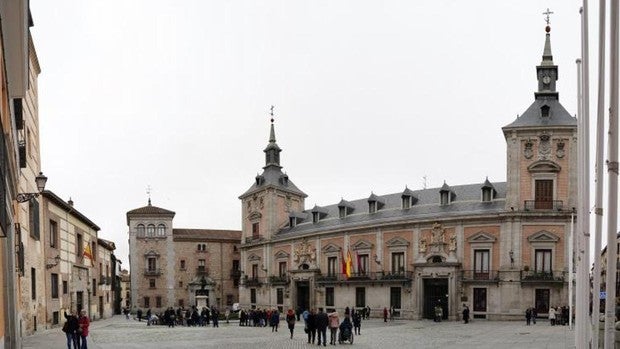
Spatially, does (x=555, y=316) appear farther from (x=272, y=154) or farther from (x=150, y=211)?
(x=150, y=211)

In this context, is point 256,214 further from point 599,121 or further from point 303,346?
point 599,121

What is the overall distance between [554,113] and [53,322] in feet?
111

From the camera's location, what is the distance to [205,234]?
233 ft

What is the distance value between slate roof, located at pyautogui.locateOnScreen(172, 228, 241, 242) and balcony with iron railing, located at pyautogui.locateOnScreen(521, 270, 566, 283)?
41.1 metres

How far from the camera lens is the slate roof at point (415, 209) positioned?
→ 1668 inches

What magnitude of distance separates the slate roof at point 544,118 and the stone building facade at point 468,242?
2.8 inches

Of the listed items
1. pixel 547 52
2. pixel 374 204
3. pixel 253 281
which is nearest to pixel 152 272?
pixel 253 281

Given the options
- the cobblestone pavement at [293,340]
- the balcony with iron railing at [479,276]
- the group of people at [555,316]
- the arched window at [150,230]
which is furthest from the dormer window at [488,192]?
the arched window at [150,230]

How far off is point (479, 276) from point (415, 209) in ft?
29.3

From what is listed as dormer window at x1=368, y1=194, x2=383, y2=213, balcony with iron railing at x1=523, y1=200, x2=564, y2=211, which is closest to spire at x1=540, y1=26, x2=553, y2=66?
balcony with iron railing at x1=523, y1=200, x2=564, y2=211

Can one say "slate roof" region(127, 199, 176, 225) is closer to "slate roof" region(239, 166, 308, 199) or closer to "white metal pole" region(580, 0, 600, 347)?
"slate roof" region(239, 166, 308, 199)

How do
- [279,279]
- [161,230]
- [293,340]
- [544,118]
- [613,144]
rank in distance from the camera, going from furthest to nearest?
[161,230] → [279,279] → [544,118] → [293,340] → [613,144]

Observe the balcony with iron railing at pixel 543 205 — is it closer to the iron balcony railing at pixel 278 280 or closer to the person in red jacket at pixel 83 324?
the iron balcony railing at pixel 278 280

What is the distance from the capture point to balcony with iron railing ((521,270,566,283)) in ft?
121
